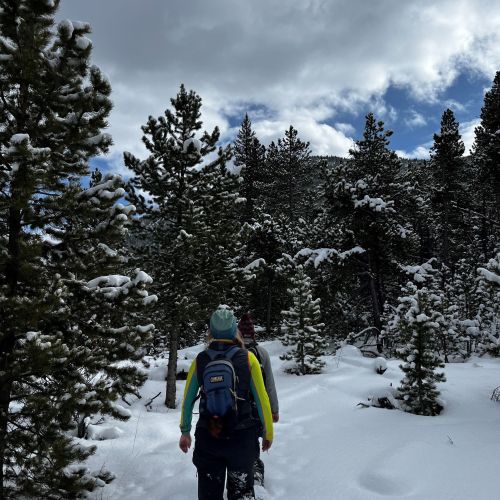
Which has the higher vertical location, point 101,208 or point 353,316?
point 101,208

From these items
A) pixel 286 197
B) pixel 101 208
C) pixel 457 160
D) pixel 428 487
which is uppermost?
pixel 457 160

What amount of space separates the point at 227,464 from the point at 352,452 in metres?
3.38

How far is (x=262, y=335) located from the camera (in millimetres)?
24688

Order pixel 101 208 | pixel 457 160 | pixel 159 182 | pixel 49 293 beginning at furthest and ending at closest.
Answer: pixel 457 160
pixel 159 182
pixel 101 208
pixel 49 293

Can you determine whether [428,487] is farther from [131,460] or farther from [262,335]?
[262,335]

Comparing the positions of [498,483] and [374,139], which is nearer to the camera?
[498,483]

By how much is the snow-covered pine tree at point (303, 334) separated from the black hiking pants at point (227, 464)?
1177cm

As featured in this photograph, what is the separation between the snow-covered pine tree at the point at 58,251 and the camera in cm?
444

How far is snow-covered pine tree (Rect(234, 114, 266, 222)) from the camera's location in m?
33.2

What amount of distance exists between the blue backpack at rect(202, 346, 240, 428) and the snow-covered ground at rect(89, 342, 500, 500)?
2.21 m

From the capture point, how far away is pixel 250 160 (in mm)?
34469

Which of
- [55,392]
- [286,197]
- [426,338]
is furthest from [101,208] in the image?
[286,197]

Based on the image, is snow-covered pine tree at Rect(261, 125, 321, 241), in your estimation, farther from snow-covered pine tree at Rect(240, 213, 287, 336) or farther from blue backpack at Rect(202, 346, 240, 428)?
blue backpack at Rect(202, 346, 240, 428)

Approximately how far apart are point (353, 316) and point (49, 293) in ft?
71.5
